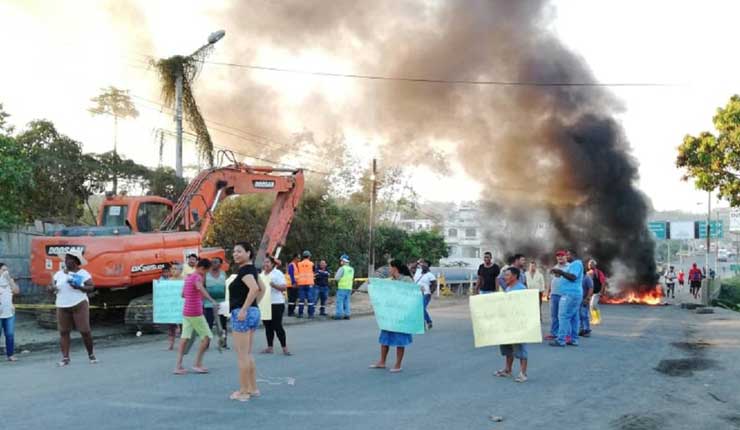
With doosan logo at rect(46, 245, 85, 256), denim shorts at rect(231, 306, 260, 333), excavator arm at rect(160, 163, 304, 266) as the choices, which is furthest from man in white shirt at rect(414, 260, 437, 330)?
denim shorts at rect(231, 306, 260, 333)

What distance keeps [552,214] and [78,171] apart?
1916 cm

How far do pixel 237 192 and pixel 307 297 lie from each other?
3.19 metres

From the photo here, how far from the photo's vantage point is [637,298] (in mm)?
30047

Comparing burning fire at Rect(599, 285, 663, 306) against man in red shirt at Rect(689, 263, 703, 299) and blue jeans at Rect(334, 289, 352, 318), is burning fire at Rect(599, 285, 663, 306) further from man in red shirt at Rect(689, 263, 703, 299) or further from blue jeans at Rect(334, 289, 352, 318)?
blue jeans at Rect(334, 289, 352, 318)

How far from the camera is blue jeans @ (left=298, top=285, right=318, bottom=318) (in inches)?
741

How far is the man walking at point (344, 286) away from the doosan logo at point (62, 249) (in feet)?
20.8

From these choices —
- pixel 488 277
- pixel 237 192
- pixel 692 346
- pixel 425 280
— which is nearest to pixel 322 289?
pixel 237 192

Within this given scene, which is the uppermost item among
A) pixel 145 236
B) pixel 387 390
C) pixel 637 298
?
pixel 145 236

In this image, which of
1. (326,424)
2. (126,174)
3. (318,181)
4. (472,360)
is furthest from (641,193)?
(326,424)

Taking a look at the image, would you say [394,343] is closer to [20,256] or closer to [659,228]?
[20,256]

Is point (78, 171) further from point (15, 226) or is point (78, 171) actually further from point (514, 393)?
point (514, 393)

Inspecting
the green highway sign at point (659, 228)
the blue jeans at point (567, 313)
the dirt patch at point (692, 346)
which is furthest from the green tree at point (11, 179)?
the green highway sign at point (659, 228)

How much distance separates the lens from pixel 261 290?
7.59 meters

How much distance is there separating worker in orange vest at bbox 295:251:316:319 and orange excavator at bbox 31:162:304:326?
3.39 feet
